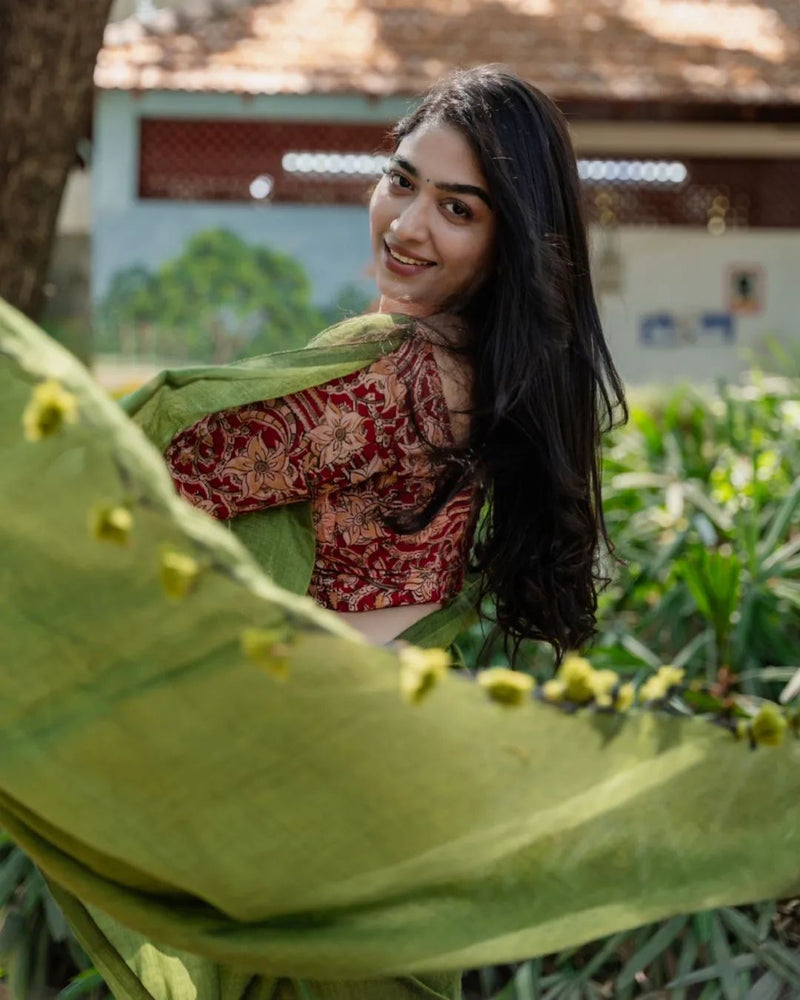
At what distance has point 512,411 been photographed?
6.58ft

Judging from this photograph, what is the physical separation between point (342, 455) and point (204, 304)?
9.99 meters

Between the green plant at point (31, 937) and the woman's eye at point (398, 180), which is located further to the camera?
the green plant at point (31, 937)

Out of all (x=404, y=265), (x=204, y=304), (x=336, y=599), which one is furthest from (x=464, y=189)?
(x=204, y=304)

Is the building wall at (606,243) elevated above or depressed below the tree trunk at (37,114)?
below

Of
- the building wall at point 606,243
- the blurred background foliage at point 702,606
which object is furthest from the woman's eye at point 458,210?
the building wall at point 606,243

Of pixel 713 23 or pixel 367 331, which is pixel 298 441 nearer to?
Result: pixel 367 331

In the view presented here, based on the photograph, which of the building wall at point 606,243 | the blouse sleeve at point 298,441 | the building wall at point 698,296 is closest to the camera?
A: the blouse sleeve at point 298,441

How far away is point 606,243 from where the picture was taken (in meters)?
12.0

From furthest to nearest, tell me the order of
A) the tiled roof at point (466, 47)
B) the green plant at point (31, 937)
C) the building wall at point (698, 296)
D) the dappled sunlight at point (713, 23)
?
the dappled sunlight at point (713, 23), the building wall at point (698, 296), the tiled roof at point (466, 47), the green plant at point (31, 937)

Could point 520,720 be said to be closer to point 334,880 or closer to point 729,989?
point 334,880

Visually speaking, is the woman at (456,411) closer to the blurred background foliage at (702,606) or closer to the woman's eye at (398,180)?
the woman's eye at (398,180)

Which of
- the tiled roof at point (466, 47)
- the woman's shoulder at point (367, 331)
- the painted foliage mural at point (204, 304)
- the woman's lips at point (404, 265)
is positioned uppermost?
the woman's lips at point (404, 265)

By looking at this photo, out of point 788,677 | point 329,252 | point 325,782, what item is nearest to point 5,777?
point 325,782

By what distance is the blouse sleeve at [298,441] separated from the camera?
6.23ft
